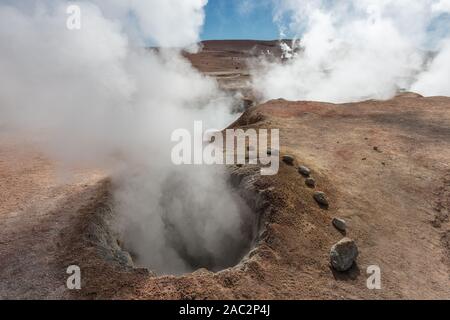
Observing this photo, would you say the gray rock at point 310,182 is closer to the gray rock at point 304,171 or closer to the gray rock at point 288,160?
the gray rock at point 304,171

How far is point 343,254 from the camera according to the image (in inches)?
287

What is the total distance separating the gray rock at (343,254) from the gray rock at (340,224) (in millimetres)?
872

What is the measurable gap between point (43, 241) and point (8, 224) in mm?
1262

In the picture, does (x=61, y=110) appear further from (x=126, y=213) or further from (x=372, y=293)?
(x=372, y=293)

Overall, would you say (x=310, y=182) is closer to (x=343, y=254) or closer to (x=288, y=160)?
(x=288, y=160)

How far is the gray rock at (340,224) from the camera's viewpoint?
27.6 feet

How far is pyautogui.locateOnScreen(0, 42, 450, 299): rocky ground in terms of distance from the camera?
21.8 feet

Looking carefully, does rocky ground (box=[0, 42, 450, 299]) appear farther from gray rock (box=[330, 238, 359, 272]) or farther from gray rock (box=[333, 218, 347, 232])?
gray rock (box=[330, 238, 359, 272])

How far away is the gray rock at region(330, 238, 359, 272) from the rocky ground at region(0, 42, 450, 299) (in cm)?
14

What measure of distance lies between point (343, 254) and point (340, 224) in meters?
1.26

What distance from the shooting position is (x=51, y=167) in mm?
11508

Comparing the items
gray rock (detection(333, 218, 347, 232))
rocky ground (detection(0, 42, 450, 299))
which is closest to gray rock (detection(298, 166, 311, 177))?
rocky ground (detection(0, 42, 450, 299))

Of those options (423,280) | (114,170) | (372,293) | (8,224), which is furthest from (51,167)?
(423,280)

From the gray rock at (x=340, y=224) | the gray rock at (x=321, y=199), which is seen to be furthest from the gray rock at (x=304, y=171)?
the gray rock at (x=340, y=224)
